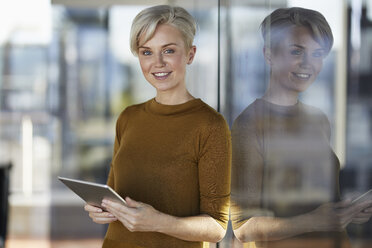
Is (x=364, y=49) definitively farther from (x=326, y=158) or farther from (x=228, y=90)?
(x=228, y=90)

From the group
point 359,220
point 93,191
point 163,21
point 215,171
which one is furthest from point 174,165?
point 359,220

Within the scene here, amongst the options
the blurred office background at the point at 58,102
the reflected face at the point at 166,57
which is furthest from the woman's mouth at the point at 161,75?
the blurred office background at the point at 58,102

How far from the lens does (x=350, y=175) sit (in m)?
0.70

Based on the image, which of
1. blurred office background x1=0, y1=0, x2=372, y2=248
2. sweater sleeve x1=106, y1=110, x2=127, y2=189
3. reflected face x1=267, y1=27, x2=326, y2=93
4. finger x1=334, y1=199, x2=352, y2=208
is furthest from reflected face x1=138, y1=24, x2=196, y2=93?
blurred office background x1=0, y1=0, x2=372, y2=248

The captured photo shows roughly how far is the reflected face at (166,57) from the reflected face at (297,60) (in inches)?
17.7

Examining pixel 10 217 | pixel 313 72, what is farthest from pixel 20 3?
pixel 313 72

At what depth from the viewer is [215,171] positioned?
4.40 feet

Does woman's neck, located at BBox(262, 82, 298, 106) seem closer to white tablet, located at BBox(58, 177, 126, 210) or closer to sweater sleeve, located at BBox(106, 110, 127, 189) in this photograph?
white tablet, located at BBox(58, 177, 126, 210)

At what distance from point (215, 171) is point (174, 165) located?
128 mm

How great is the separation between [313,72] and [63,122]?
2927 millimetres

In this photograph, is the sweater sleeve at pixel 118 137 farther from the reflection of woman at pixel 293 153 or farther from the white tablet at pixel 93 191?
the reflection of woman at pixel 293 153

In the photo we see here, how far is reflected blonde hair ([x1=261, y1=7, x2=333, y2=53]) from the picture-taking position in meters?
0.79

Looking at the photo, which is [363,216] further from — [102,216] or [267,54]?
[102,216]

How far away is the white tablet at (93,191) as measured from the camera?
121cm
